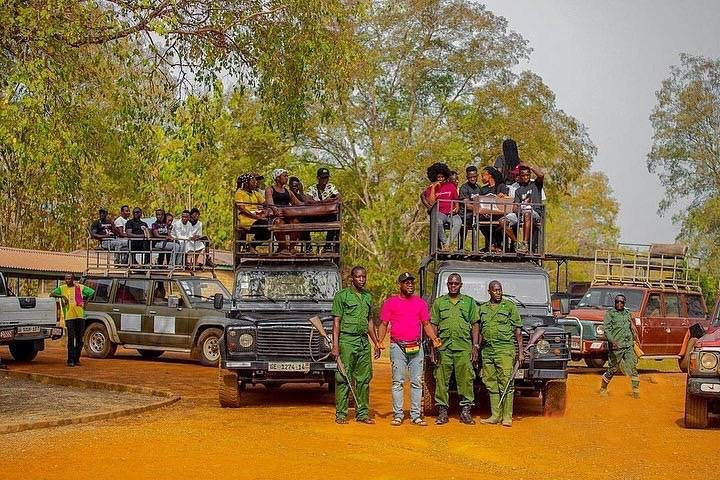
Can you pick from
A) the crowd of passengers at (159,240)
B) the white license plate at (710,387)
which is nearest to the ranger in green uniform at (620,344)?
the white license plate at (710,387)

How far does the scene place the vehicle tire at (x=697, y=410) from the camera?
12.8m

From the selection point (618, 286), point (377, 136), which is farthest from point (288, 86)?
point (377, 136)

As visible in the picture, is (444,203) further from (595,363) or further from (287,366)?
(595,363)

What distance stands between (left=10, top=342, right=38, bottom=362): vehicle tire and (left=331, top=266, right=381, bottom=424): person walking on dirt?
10790mm

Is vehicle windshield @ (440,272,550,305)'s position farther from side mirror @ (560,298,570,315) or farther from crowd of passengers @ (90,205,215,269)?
crowd of passengers @ (90,205,215,269)

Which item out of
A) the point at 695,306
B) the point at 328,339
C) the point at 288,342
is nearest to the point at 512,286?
the point at 328,339

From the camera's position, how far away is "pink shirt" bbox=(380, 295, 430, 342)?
12.5 meters

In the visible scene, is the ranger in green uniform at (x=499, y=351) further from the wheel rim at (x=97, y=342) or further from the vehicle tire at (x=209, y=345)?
the wheel rim at (x=97, y=342)

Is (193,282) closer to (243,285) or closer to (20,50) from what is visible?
(243,285)

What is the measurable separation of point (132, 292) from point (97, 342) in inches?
64.5

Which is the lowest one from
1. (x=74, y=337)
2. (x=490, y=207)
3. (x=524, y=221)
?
(x=74, y=337)

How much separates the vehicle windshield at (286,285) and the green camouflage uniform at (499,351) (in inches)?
119

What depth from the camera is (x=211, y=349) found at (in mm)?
21203

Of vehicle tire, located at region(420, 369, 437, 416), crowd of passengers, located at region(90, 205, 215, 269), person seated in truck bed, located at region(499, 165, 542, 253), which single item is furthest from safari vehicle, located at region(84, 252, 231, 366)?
vehicle tire, located at region(420, 369, 437, 416)
